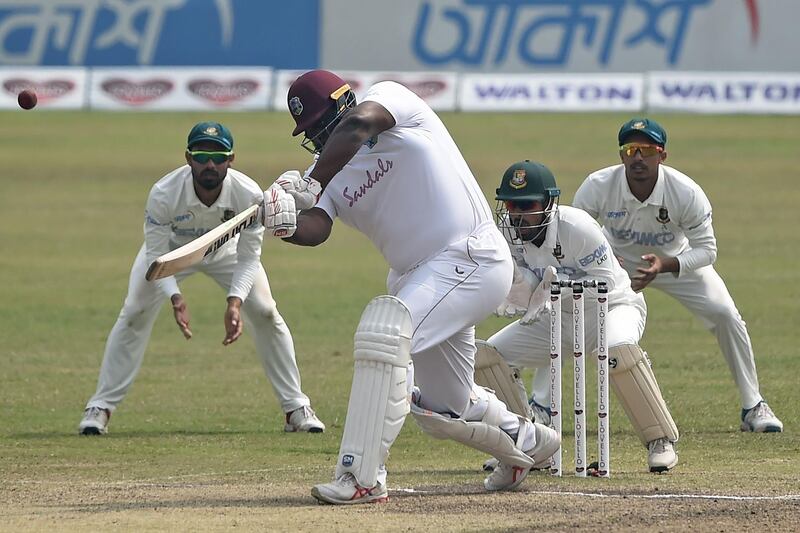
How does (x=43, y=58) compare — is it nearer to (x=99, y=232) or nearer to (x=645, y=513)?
(x=99, y=232)

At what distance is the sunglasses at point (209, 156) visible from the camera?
28.8 ft

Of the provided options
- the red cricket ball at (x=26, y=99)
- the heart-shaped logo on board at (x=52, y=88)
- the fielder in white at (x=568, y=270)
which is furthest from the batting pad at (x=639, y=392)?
the heart-shaped logo on board at (x=52, y=88)

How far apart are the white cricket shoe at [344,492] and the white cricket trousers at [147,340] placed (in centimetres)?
324

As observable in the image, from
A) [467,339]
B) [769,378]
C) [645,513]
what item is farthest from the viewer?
[769,378]

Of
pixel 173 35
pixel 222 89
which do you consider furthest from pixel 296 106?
pixel 173 35

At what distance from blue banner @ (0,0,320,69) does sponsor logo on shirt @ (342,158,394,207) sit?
30099mm

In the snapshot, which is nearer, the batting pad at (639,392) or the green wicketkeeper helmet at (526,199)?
the green wicketkeeper helmet at (526,199)

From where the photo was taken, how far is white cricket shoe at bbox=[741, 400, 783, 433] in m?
8.59

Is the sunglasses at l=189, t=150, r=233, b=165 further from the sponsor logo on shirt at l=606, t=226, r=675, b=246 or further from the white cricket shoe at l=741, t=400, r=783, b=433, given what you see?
the white cricket shoe at l=741, t=400, r=783, b=433

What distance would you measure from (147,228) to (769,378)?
4.38 metres

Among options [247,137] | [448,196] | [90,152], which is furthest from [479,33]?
[448,196]

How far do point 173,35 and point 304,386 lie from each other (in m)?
26.5

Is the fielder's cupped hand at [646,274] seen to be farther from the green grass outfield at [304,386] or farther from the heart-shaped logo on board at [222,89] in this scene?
the heart-shaped logo on board at [222,89]

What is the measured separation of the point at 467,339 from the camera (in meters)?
6.09
